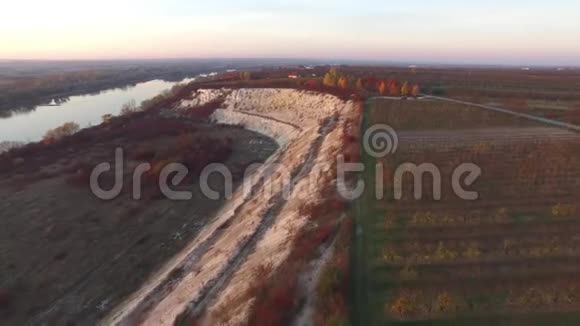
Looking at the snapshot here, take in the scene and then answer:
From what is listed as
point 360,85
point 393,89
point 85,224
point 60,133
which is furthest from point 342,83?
point 85,224

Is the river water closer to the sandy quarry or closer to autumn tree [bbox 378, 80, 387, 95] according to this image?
the sandy quarry

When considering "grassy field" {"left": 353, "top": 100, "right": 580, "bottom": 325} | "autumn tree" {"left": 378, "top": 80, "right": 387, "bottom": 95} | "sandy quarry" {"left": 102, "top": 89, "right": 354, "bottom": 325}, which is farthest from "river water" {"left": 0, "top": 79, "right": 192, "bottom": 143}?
"grassy field" {"left": 353, "top": 100, "right": 580, "bottom": 325}

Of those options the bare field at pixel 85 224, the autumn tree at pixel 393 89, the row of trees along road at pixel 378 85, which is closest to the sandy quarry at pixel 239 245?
the bare field at pixel 85 224

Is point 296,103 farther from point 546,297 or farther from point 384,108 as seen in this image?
point 546,297

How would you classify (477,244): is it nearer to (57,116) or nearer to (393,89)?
(393,89)

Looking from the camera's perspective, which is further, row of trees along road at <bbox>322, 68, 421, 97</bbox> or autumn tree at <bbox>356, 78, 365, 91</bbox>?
autumn tree at <bbox>356, 78, 365, 91</bbox>

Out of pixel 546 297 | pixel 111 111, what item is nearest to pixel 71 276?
pixel 546 297
